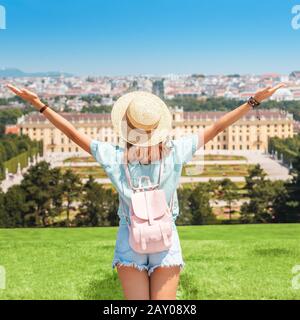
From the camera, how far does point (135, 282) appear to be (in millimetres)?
1535

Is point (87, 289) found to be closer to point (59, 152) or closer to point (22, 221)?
point (22, 221)

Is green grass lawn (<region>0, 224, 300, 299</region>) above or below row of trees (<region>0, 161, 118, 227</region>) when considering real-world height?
above

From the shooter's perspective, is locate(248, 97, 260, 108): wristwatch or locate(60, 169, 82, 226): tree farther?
locate(60, 169, 82, 226): tree

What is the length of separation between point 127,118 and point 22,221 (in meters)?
11.1

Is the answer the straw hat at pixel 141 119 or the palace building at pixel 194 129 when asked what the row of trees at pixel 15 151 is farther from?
the straw hat at pixel 141 119

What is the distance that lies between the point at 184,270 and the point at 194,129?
3220cm

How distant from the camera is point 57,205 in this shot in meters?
13.0

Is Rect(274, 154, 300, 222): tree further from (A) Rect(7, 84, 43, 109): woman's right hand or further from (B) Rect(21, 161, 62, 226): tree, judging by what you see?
(A) Rect(7, 84, 43, 109): woman's right hand

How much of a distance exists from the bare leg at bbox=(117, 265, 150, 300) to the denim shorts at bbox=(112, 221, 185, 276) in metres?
0.01

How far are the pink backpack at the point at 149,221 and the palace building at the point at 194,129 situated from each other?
31.3 metres

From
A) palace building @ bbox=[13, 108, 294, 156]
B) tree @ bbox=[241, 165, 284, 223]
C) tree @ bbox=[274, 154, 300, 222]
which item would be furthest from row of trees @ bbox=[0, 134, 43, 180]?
tree @ bbox=[274, 154, 300, 222]

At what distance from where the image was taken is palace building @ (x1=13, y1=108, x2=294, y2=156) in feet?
110
